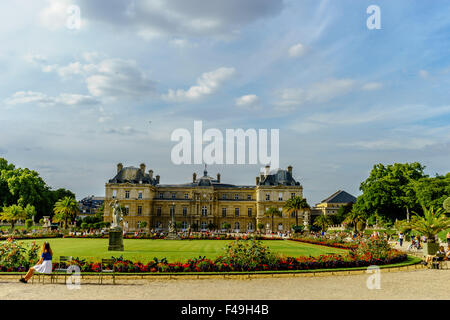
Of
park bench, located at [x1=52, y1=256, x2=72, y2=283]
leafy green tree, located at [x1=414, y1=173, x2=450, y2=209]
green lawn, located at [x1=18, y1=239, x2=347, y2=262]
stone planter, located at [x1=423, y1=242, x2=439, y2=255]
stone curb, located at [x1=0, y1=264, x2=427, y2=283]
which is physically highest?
leafy green tree, located at [x1=414, y1=173, x2=450, y2=209]

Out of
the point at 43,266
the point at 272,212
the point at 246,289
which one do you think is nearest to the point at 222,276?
the point at 246,289

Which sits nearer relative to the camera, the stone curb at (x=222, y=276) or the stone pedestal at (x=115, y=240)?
the stone curb at (x=222, y=276)

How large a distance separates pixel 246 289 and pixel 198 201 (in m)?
64.7

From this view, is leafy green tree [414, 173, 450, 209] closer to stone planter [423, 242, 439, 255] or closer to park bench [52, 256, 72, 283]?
stone planter [423, 242, 439, 255]

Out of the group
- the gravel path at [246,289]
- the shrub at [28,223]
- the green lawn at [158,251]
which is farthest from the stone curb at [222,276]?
the shrub at [28,223]

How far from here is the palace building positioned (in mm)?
73062

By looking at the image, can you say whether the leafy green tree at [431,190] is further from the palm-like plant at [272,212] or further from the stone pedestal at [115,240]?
the stone pedestal at [115,240]

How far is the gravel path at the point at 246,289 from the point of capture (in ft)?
34.7

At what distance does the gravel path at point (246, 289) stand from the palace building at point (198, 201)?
60.1 meters

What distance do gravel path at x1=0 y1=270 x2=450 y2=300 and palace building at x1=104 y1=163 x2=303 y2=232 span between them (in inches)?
2367

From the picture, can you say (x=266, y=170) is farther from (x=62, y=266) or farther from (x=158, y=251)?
(x=62, y=266)

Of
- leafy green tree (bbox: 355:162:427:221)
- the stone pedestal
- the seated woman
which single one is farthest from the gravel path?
leafy green tree (bbox: 355:162:427:221)

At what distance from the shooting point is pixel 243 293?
1095 cm
